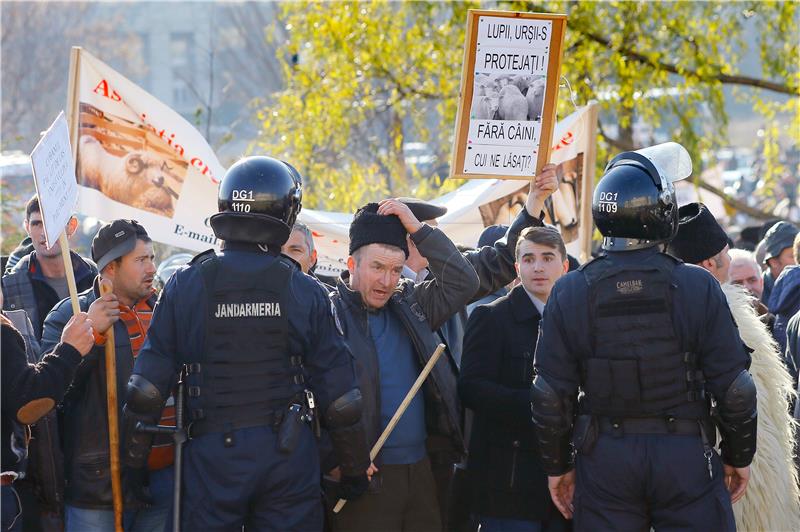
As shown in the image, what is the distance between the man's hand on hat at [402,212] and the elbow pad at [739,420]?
1573 mm

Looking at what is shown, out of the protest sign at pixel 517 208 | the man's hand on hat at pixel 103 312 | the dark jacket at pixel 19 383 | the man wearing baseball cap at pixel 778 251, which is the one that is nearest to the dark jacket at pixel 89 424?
the man's hand on hat at pixel 103 312

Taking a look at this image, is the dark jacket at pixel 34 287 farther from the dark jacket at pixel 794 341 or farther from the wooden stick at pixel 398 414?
the dark jacket at pixel 794 341

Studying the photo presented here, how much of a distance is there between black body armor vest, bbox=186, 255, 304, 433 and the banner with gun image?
134 inches

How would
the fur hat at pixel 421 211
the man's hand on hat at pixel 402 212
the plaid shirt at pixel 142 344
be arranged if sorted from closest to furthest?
1. the plaid shirt at pixel 142 344
2. the man's hand on hat at pixel 402 212
3. the fur hat at pixel 421 211

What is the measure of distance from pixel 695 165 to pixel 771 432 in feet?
28.2

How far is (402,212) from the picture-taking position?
5438mm

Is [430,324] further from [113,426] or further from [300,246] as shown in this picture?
[113,426]

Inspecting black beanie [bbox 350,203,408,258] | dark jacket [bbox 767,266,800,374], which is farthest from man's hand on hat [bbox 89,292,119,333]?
dark jacket [bbox 767,266,800,374]

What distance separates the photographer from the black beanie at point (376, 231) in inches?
211

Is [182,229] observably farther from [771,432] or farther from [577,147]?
[771,432]

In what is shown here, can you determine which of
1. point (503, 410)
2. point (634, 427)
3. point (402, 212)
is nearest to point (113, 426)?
point (402, 212)

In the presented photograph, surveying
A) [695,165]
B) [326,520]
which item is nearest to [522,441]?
[326,520]

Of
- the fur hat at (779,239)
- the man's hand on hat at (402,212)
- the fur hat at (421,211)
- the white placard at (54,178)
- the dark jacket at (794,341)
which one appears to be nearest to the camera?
the white placard at (54,178)

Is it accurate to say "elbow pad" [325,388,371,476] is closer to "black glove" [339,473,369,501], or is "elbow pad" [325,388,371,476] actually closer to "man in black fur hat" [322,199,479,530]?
"black glove" [339,473,369,501]
